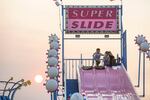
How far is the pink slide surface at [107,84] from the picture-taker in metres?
7.61

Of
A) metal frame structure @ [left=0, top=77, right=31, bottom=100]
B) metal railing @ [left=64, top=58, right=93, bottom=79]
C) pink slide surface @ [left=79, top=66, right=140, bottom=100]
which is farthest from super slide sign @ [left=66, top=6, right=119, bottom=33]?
metal frame structure @ [left=0, top=77, right=31, bottom=100]

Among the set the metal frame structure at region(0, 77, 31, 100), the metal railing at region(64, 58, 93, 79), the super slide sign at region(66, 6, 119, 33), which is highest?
the super slide sign at region(66, 6, 119, 33)

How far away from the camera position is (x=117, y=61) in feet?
28.5

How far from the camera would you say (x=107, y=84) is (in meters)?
8.09

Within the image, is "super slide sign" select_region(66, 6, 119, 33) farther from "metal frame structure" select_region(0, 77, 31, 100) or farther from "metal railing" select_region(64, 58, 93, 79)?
"metal frame structure" select_region(0, 77, 31, 100)

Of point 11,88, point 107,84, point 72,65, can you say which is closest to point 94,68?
point 107,84

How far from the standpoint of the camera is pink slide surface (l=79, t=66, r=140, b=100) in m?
7.61

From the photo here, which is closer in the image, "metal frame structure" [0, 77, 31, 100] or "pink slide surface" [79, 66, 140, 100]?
"pink slide surface" [79, 66, 140, 100]

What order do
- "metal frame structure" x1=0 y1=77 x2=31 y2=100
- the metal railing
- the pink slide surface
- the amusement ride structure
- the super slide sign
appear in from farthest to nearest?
the metal railing < the super slide sign < "metal frame structure" x1=0 y1=77 x2=31 y2=100 < the amusement ride structure < the pink slide surface

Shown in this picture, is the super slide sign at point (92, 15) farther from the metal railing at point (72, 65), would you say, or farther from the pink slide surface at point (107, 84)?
the metal railing at point (72, 65)

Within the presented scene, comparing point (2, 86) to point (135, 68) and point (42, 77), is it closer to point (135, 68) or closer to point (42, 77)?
point (42, 77)

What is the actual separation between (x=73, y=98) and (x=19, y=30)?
7.66 meters

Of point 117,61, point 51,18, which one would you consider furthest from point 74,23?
point 51,18

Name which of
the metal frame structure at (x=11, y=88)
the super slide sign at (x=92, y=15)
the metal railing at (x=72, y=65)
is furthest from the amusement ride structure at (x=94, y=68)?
the metal railing at (x=72, y=65)
